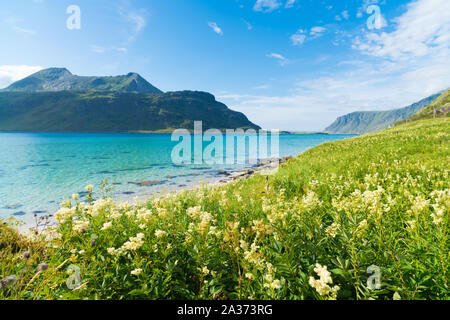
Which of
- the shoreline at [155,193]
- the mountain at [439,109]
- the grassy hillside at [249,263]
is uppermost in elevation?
the mountain at [439,109]

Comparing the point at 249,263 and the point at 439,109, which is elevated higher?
the point at 439,109

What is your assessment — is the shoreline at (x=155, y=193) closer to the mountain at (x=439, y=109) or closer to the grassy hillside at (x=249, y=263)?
the grassy hillside at (x=249, y=263)

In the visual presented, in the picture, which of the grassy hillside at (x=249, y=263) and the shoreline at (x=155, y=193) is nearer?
the grassy hillside at (x=249, y=263)

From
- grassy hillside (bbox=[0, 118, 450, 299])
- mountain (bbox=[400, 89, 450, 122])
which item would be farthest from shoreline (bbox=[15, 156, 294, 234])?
mountain (bbox=[400, 89, 450, 122])

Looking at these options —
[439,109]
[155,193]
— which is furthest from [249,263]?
[439,109]

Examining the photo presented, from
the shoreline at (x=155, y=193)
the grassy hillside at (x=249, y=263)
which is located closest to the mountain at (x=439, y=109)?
the shoreline at (x=155, y=193)

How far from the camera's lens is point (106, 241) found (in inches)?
135

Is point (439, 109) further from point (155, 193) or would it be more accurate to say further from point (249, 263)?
point (249, 263)

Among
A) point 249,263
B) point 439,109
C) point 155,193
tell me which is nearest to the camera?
point 249,263

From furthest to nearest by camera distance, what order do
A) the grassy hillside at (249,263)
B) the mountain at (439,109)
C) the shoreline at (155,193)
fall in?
the mountain at (439,109), the shoreline at (155,193), the grassy hillside at (249,263)

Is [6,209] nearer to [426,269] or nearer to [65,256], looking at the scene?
[65,256]
